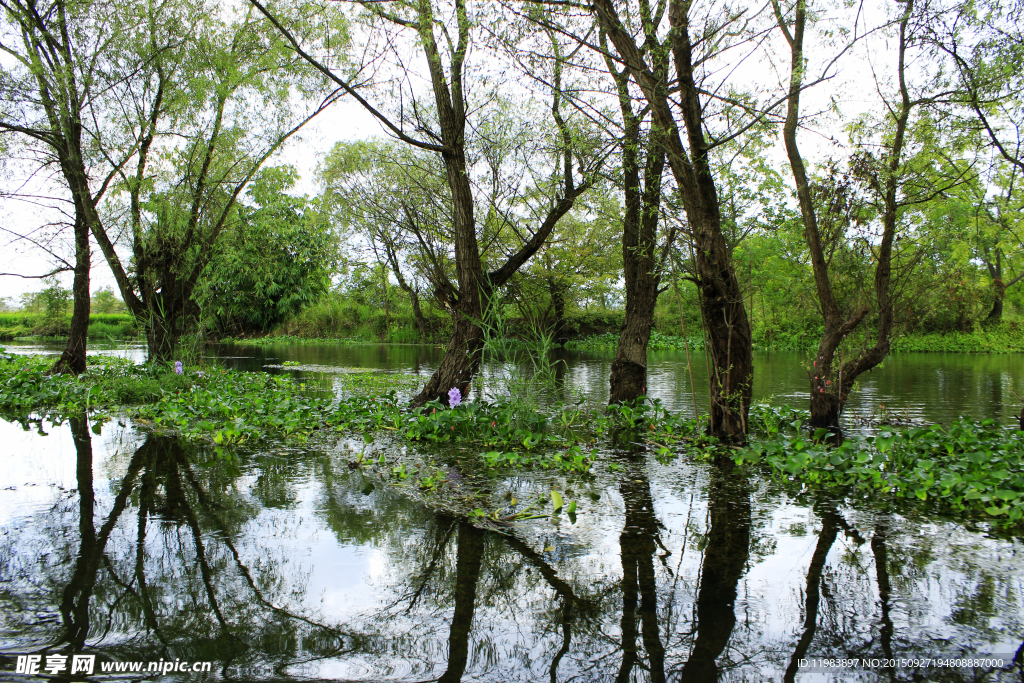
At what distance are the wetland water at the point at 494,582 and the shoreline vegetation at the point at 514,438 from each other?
0.36m

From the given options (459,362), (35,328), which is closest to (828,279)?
(459,362)

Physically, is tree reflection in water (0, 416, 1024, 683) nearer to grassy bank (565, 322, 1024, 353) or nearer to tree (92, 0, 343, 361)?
tree (92, 0, 343, 361)

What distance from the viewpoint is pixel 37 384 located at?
9.52 meters

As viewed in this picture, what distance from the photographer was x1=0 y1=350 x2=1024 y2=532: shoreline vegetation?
180 inches

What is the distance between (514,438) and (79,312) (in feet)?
33.6

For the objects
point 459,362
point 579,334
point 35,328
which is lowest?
point 459,362

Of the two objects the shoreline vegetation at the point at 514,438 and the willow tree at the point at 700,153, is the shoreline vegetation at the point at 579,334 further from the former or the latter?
the willow tree at the point at 700,153

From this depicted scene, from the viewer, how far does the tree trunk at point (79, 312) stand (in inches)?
448

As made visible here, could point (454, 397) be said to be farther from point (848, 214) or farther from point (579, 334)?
point (579, 334)

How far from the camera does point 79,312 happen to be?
462 inches

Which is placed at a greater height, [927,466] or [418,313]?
[418,313]

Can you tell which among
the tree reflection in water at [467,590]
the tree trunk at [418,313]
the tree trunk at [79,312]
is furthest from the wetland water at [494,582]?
the tree trunk at [418,313]

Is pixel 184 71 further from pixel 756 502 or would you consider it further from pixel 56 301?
pixel 756 502

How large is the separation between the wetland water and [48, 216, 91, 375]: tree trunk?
25.3ft
